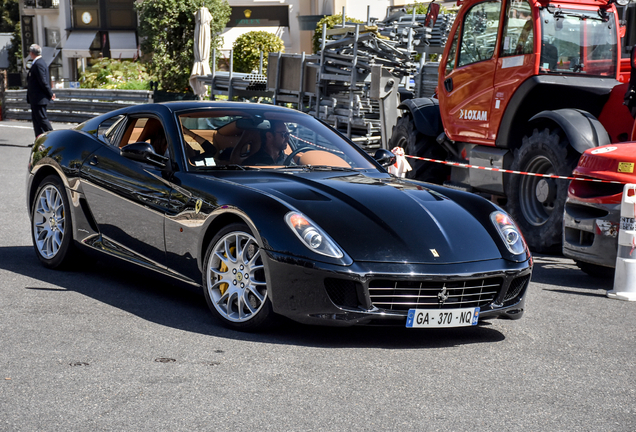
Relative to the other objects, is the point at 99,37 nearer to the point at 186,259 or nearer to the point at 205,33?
the point at 205,33

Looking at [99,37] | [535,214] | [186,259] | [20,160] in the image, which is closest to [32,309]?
[186,259]

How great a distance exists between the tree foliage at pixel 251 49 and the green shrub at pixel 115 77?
7.28 meters

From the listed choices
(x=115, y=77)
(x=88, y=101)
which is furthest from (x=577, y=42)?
(x=115, y=77)

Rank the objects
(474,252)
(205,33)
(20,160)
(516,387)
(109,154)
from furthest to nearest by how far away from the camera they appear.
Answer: (205,33)
(20,160)
(109,154)
(474,252)
(516,387)

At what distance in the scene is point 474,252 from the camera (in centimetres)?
502

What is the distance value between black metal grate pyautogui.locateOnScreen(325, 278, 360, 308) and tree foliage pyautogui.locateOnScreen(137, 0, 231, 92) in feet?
105

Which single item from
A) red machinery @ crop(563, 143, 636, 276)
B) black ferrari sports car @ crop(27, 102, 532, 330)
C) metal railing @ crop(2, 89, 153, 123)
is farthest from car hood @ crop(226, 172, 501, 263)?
metal railing @ crop(2, 89, 153, 123)

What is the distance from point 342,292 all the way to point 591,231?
9.87 feet

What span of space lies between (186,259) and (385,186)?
129cm

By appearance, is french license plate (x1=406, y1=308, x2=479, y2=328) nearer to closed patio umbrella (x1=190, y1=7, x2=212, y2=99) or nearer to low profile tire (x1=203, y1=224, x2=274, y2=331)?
low profile tire (x1=203, y1=224, x2=274, y2=331)

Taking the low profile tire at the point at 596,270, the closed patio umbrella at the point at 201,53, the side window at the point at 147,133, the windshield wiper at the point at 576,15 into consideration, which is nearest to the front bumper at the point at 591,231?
the low profile tire at the point at 596,270

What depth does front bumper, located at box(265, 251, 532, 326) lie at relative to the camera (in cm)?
468

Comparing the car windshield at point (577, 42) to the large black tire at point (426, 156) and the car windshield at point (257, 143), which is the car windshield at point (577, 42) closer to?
the large black tire at point (426, 156)

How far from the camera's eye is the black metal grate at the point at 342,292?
469cm
